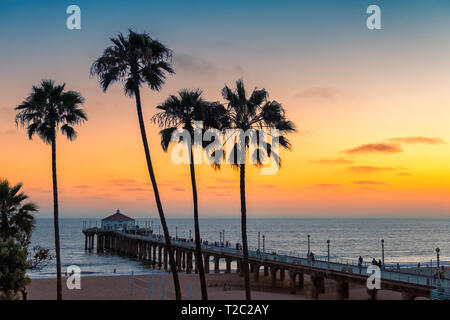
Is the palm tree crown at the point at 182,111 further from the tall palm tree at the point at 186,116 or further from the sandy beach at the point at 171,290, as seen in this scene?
the sandy beach at the point at 171,290

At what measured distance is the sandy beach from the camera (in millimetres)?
35656

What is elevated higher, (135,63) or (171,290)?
(135,63)

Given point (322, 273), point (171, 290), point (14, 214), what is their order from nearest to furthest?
point (14, 214) → point (322, 273) → point (171, 290)

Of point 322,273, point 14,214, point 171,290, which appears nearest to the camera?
point 14,214

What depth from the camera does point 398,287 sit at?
28.3 m

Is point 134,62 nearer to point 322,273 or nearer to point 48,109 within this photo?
point 48,109

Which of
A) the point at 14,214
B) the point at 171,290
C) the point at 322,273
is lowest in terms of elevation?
the point at 171,290

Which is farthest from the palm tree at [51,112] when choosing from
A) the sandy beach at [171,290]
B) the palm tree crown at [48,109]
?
the sandy beach at [171,290]

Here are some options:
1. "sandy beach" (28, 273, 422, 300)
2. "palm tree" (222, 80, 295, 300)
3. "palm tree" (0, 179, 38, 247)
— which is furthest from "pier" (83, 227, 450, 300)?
"palm tree" (0, 179, 38, 247)

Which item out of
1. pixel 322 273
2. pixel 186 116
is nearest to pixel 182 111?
pixel 186 116

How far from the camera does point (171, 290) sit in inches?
1553

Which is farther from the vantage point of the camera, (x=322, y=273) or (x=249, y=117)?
(x=322, y=273)
